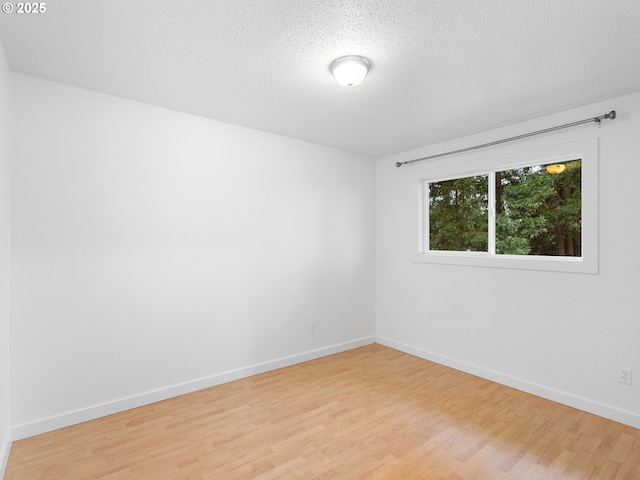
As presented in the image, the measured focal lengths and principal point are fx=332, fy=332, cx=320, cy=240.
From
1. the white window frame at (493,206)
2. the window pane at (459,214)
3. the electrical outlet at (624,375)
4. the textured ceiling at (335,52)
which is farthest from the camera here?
the window pane at (459,214)

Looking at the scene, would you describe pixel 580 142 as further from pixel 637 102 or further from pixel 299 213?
pixel 299 213

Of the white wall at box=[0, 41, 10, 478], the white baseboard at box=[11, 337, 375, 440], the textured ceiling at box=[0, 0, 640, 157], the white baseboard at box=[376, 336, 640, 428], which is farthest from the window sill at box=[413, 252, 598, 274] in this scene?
the white wall at box=[0, 41, 10, 478]

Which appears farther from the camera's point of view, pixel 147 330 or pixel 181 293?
pixel 181 293

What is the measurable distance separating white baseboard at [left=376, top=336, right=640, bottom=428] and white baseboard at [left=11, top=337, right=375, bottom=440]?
3.87 ft

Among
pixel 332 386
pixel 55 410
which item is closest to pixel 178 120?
pixel 55 410

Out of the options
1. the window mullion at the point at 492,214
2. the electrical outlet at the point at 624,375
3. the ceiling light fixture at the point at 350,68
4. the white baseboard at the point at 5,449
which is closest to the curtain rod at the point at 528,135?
the window mullion at the point at 492,214

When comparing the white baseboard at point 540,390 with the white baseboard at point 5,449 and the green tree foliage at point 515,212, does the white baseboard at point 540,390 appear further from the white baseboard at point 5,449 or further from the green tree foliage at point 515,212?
the white baseboard at point 5,449

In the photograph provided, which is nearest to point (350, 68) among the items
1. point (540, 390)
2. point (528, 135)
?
point (528, 135)

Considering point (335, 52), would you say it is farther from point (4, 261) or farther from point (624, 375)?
point (624, 375)

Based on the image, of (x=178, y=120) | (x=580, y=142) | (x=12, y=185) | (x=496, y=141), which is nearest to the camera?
(x=12, y=185)

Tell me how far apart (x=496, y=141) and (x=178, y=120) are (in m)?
2.98

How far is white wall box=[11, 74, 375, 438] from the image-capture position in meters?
2.33

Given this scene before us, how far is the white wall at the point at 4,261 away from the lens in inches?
78.8

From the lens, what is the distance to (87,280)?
8.23 ft
